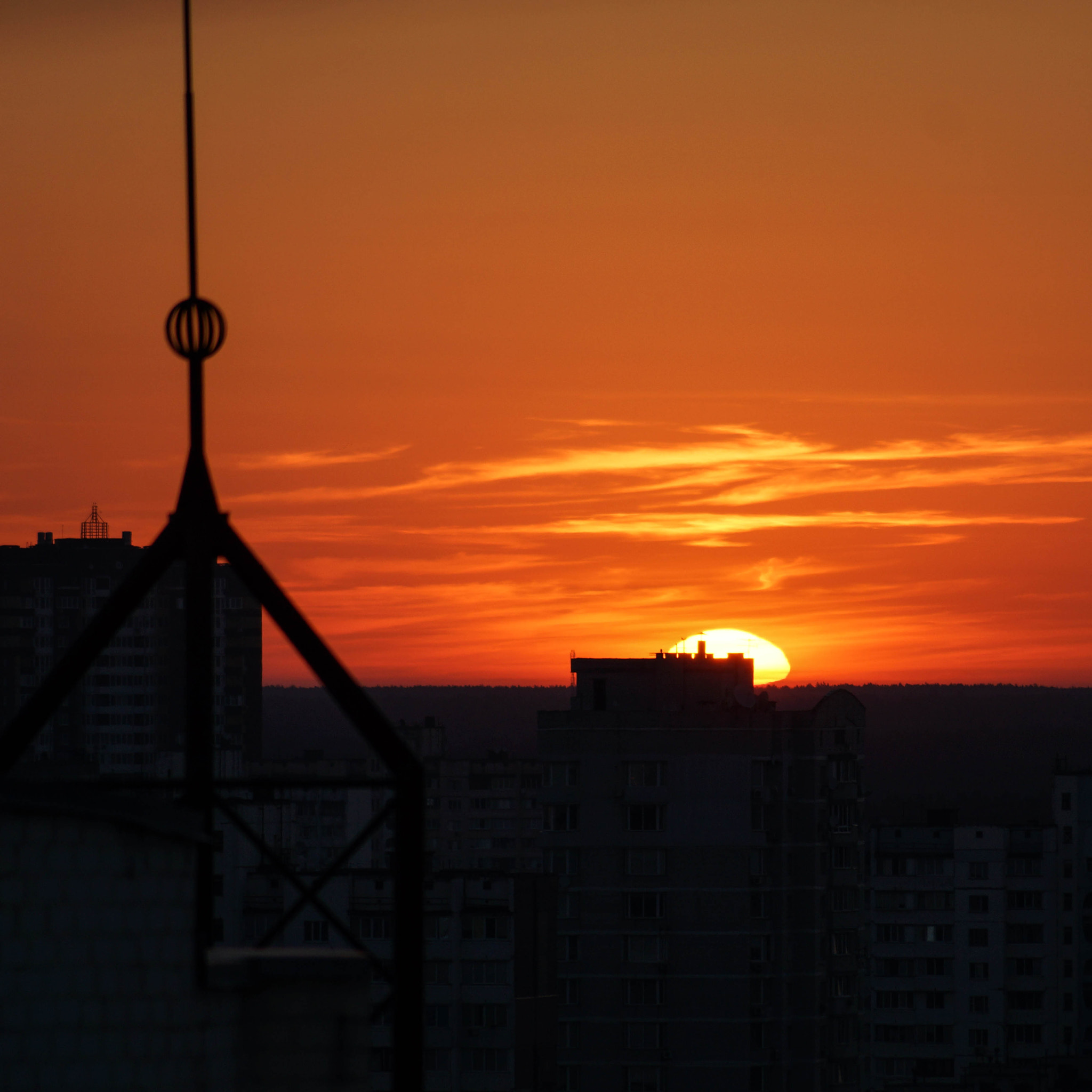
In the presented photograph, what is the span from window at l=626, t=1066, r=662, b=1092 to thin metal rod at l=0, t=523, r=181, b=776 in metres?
49.9

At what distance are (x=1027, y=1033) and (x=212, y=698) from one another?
303 feet

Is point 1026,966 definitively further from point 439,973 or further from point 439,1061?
point 439,973

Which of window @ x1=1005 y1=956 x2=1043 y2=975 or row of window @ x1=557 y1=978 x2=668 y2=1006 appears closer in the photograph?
row of window @ x1=557 y1=978 x2=668 y2=1006

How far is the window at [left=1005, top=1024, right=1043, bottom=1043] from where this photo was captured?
9647 centimetres

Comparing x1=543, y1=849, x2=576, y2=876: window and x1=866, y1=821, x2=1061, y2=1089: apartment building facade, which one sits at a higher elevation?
x1=543, y1=849, x2=576, y2=876: window

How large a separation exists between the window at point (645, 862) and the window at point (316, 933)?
9.10m

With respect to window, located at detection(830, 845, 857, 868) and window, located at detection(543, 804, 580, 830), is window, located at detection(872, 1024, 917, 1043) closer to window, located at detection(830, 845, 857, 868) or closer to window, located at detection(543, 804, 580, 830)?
window, located at detection(830, 845, 857, 868)

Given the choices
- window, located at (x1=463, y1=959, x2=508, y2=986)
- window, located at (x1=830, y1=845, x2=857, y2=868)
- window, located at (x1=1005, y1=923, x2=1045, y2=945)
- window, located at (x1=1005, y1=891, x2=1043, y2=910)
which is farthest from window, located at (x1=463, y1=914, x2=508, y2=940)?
window, located at (x1=1005, y1=891, x2=1043, y2=910)

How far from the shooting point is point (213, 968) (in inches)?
389

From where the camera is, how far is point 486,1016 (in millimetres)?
55625

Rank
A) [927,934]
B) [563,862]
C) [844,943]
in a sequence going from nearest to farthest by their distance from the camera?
[563,862], [844,943], [927,934]

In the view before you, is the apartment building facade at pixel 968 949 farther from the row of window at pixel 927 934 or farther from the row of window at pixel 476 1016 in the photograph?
the row of window at pixel 476 1016

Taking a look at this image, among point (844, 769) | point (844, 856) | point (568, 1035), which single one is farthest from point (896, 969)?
point (568, 1035)

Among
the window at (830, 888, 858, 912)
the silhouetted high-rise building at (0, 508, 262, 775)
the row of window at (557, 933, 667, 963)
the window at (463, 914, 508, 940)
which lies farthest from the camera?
the silhouetted high-rise building at (0, 508, 262, 775)
